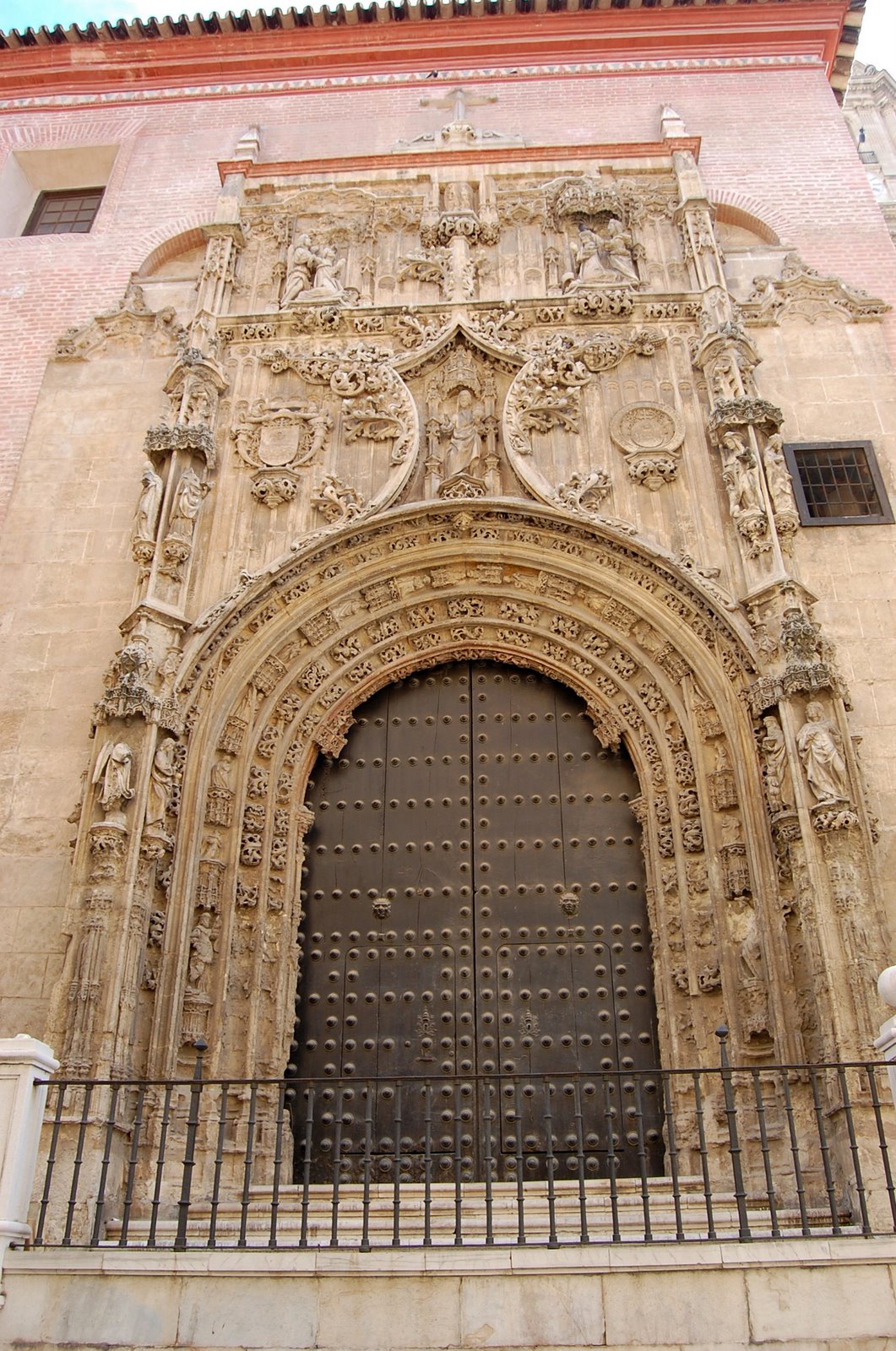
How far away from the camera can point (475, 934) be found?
8234 millimetres

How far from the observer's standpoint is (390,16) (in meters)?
13.9

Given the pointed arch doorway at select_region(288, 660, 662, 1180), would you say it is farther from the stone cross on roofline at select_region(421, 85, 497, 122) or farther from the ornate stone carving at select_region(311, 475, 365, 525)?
the stone cross on roofline at select_region(421, 85, 497, 122)

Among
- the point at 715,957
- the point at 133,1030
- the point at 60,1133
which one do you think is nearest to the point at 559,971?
the point at 715,957

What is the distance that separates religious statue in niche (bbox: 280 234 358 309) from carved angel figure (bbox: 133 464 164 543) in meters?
2.58

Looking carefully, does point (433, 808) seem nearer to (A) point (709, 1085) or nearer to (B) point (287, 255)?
(A) point (709, 1085)

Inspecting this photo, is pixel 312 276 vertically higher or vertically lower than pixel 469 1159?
higher

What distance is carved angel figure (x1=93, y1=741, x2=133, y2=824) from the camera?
7.50 meters

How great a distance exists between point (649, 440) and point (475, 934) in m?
4.47

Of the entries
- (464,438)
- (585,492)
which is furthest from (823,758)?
(464,438)

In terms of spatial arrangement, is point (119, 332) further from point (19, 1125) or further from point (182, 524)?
point (19, 1125)

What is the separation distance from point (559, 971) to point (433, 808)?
1601mm

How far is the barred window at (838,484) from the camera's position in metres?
9.16

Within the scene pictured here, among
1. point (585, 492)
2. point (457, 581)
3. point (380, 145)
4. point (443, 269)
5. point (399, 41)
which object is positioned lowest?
point (457, 581)

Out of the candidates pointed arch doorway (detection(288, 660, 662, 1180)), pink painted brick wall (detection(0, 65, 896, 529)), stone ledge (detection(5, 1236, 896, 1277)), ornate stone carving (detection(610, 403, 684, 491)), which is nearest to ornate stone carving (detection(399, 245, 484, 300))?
pink painted brick wall (detection(0, 65, 896, 529))
